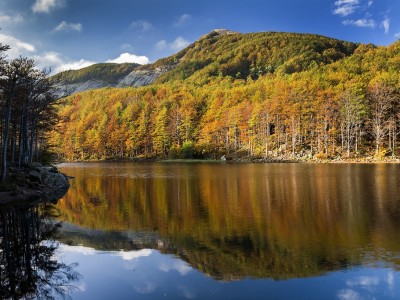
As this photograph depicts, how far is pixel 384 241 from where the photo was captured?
1351 cm

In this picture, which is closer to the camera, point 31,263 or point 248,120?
point 31,263

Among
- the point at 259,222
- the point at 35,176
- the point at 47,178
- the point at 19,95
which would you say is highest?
the point at 19,95

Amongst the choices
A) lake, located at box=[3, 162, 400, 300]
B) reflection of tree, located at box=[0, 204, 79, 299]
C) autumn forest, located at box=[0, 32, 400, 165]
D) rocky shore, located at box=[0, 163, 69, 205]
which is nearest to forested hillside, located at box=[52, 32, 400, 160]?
autumn forest, located at box=[0, 32, 400, 165]

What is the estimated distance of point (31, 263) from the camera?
39.7 ft

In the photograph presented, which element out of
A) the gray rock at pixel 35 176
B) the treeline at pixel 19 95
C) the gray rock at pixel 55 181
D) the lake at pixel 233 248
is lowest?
the lake at pixel 233 248

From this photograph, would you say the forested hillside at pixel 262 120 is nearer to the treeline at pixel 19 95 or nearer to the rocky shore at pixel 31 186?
the treeline at pixel 19 95

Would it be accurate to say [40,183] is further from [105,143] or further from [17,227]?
[105,143]

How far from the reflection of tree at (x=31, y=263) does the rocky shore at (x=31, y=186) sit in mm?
7373

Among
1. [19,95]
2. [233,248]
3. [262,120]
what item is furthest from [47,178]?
[262,120]

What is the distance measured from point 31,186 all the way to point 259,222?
2020 cm

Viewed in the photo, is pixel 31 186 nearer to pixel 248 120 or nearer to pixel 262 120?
pixel 262 120

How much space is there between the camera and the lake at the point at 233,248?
32.3 feet

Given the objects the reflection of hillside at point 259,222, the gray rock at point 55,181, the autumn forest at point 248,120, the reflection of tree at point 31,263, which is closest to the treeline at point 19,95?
the autumn forest at point 248,120

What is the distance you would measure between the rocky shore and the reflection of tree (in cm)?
737
